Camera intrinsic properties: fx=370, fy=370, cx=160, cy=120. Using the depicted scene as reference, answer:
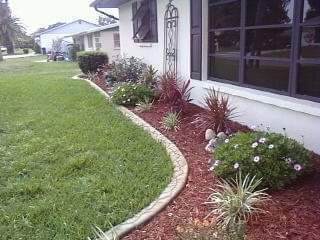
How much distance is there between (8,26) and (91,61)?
149 feet

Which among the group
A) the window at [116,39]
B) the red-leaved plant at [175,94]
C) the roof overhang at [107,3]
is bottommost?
the red-leaved plant at [175,94]

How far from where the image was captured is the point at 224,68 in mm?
6645

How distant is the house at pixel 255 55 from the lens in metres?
4.52

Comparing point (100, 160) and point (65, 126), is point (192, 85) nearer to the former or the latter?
point (65, 126)

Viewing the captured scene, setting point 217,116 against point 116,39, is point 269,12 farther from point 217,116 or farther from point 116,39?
point 116,39

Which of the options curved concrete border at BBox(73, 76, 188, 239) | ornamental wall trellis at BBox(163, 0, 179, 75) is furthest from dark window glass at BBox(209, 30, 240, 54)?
curved concrete border at BBox(73, 76, 188, 239)

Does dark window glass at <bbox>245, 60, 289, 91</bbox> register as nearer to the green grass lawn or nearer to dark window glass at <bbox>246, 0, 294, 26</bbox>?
dark window glass at <bbox>246, 0, 294, 26</bbox>

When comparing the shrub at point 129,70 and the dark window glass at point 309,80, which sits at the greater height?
the dark window glass at point 309,80

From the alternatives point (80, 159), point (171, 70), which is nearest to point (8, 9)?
point (171, 70)

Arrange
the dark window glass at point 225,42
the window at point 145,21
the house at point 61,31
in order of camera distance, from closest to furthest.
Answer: the dark window glass at point 225,42
the window at point 145,21
the house at point 61,31

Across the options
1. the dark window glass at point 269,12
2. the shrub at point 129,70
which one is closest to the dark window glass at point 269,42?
the dark window glass at point 269,12

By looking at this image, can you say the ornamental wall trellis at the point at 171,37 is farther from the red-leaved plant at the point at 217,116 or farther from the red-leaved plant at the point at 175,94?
the red-leaved plant at the point at 217,116

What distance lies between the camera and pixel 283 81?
5105 millimetres

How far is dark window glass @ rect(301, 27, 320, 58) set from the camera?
14.6 ft
